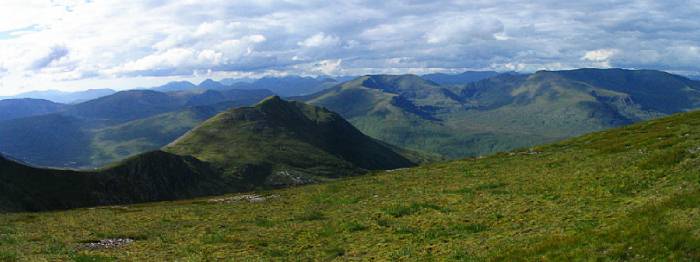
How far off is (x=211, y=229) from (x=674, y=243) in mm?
31168

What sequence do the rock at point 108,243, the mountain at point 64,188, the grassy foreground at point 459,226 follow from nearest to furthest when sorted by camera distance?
the grassy foreground at point 459,226 → the rock at point 108,243 → the mountain at point 64,188

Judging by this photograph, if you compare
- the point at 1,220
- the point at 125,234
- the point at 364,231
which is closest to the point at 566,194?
the point at 364,231

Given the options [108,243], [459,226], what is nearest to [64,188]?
[108,243]

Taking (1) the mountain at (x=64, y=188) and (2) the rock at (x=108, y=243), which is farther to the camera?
(1) the mountain at (x=64, y=188)

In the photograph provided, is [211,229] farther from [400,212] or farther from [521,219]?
[521,219]

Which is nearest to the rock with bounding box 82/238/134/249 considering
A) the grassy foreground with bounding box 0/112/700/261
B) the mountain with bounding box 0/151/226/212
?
the grassy foreground with bounding box 0/112/700/261

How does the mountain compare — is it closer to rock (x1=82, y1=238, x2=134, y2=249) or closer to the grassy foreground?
rock (x1=82, y1=238, x2=134, y2=249)

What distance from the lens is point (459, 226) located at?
1152 inches

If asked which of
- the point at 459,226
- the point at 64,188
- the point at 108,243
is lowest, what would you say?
the point at 64,188

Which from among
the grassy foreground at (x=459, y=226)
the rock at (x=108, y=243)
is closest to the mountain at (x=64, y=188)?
the rock at (x=108, y=243)

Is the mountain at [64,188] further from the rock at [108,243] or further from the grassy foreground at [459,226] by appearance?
the grassy foreground at [459,226]

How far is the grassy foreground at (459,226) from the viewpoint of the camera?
2059 centimetres

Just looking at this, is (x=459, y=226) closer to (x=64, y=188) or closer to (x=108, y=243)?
(x=108, y=243)

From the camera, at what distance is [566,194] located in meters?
32.6
